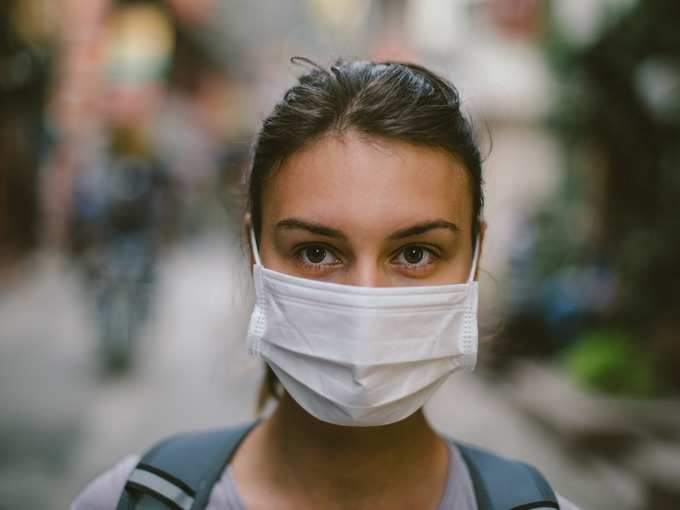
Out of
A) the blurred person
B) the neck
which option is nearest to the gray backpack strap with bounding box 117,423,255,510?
the neck

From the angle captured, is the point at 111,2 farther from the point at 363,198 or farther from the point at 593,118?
the point at 363,198

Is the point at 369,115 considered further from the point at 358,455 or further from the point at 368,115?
the point at 358,455

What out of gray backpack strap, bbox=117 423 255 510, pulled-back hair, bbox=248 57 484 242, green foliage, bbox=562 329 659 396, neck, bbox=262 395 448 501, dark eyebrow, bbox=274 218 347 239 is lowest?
green foliage, bbox=562 329 659 396

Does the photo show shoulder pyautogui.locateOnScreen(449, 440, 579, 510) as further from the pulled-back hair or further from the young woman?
the pulled-back hair

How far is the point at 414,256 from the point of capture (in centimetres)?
153

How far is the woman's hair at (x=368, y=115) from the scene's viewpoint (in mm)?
1469

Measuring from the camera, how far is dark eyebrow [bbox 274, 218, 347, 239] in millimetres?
1432

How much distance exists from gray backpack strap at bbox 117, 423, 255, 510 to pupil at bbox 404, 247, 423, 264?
0.60 metres

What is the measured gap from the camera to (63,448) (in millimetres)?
4996

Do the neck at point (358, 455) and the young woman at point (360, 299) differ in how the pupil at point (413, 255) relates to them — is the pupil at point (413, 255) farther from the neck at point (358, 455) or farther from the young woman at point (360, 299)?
the neck at point (358, 455)

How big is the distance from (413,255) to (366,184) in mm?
210

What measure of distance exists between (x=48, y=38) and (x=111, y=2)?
21.8 ft

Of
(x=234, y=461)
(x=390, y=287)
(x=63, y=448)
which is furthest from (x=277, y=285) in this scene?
(x=63, y=448)

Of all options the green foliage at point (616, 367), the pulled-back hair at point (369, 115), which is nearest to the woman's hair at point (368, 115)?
the pulled-back hair at point (369, 115)
